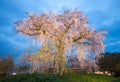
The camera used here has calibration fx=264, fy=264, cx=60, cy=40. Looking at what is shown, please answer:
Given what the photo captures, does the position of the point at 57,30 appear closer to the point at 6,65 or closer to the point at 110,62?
the point at 6,65

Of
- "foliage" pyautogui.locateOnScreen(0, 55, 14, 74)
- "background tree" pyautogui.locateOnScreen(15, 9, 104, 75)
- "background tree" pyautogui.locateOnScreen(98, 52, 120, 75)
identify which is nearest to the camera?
"background tree" pyautogui.locateOnScreen(15, 9, 104, 75)

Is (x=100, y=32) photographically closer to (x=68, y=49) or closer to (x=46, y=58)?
A: (x=68, y=49)

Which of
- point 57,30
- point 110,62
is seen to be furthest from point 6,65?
point 110,62

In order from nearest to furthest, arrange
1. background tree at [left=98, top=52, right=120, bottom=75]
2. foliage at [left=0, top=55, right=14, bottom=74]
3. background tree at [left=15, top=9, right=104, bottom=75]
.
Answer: background tree at [left=15, top=9, right=104, bottom=75] → foliage at [left=0, top=55, right=14, bottom=74] → background tree at [left=98, top=52, right=120, bottom=75]

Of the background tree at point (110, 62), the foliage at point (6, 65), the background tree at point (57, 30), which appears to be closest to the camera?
the background tree at point (57, 30)

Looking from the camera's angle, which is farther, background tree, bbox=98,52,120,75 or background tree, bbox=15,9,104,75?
background tree, bbox=98,52,120,75

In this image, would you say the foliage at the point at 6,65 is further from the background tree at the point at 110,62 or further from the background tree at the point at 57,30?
the background tree at the point at 110,62

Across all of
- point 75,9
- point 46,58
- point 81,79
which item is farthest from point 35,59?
point 75,9

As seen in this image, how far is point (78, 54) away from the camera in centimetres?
3275

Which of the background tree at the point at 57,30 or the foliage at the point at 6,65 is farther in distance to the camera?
the foliage at the point at 6,65

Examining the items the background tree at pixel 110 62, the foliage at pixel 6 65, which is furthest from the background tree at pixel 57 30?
the background tree at pixel 110 62

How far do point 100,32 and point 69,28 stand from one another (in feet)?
15.5

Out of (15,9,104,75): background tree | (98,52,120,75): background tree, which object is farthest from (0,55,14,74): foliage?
(98,52,120,75): background tree

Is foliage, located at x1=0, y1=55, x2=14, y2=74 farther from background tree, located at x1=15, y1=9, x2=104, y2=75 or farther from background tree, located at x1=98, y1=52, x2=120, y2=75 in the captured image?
background tree, located at x1=98, y1=52, x2=120, y2=75
